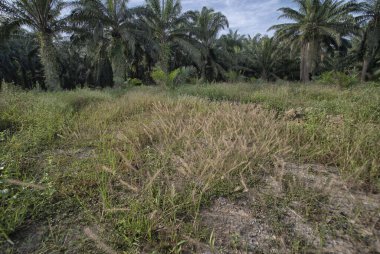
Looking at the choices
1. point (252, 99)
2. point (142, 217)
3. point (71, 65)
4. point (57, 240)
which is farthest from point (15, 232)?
point (71, 65)

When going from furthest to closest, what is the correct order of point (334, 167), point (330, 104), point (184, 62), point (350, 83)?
point (184, 62) → point (350, 83) → point (330, 104) → point (334, 167)

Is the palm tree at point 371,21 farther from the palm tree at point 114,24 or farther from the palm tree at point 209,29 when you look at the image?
the palm tree at point 114,24

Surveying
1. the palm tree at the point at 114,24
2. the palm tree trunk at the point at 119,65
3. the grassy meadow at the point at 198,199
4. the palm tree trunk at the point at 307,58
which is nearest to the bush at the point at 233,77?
the palm tree trunk at the point at 307,58

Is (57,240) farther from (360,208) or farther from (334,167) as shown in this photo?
(334,167)

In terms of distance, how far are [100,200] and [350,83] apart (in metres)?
14.4

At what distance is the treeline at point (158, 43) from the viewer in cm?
1246

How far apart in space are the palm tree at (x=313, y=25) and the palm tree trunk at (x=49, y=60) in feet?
69.5

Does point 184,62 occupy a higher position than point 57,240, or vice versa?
point 184,62

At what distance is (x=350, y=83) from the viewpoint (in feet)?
40.0

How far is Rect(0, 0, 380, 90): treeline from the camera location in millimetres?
12461

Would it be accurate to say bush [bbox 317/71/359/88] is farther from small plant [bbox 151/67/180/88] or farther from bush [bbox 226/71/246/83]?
small plant [bbox 151/67/180/88]

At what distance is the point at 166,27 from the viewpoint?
60.4 ft

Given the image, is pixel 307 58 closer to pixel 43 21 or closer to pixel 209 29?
pixel 209 29

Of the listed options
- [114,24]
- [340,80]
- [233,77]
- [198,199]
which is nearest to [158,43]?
[114,24]
